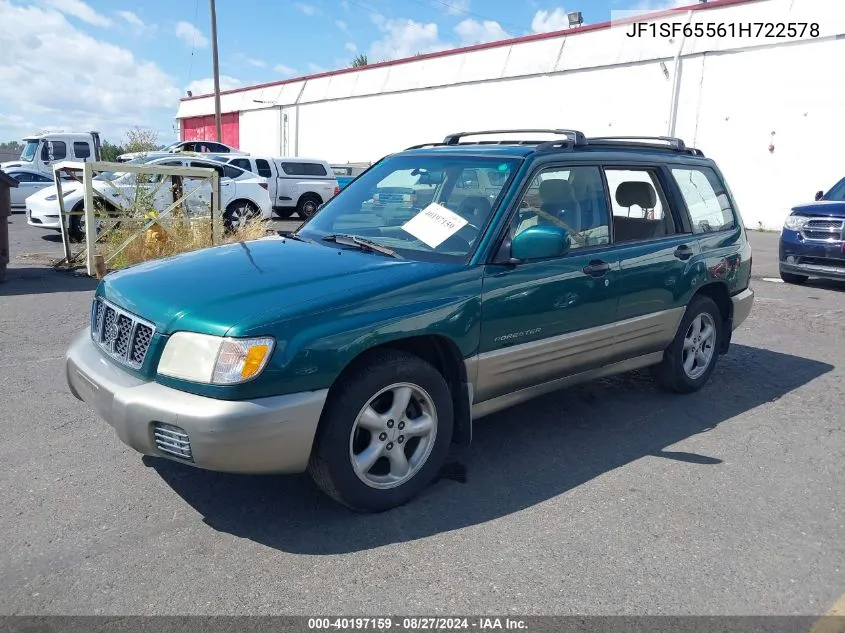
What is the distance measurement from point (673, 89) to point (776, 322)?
1485 centimetres

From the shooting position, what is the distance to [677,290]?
5.05 meters

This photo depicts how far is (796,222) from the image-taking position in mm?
10969

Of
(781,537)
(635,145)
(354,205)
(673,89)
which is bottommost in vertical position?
(781,537)

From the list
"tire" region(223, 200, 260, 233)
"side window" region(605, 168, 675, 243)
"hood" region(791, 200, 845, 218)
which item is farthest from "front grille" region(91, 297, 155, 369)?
"tire" region(223, 200, 260, 233)

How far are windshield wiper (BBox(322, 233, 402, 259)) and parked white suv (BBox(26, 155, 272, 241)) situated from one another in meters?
7.23

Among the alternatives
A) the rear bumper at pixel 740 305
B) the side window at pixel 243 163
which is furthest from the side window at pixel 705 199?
the side window at pixel 243 163

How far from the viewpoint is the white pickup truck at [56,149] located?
23.1 meters

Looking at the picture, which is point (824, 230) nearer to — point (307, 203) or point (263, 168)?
point (307, 203)

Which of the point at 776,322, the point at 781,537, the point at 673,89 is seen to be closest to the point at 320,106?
the point at 673,89

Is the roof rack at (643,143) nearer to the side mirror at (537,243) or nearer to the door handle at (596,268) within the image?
the door handle at (596,268)

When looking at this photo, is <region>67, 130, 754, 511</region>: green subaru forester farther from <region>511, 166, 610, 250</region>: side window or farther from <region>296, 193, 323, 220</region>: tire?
<region>296, 193, 323, 220</region>: tire

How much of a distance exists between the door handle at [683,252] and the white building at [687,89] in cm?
1621

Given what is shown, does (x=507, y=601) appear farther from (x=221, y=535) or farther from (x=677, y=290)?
(x=677, y=290)

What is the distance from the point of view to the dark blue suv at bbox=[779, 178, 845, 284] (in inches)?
408
